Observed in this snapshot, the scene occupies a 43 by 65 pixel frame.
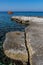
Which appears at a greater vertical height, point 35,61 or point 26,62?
point 35,61

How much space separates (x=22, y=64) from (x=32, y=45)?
3.33ft

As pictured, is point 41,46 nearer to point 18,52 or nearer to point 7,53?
point 18,52

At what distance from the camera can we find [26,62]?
8.08 metres

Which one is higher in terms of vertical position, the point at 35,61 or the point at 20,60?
the point at 35,61

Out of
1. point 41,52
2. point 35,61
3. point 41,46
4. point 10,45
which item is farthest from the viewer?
point 10,45

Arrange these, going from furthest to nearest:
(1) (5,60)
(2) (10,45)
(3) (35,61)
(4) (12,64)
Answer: (2) (10,45)
(1) (5,60)
(4) (12,64)
(3) (35,61)

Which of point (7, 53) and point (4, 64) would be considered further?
point (7, 53)

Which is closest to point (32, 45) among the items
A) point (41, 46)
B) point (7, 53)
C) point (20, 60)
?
point (41, 46)

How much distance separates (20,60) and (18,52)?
0.42m

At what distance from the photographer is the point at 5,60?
9.04 meters

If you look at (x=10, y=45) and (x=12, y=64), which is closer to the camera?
(x=12, y=64)

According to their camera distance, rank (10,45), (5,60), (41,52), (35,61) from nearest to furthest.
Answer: (35,61), (41,52), (5,60), (10,45)

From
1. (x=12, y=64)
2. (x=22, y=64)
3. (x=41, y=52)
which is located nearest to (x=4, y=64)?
(x=12, y=64)

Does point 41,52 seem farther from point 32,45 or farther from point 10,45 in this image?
point 10,45
